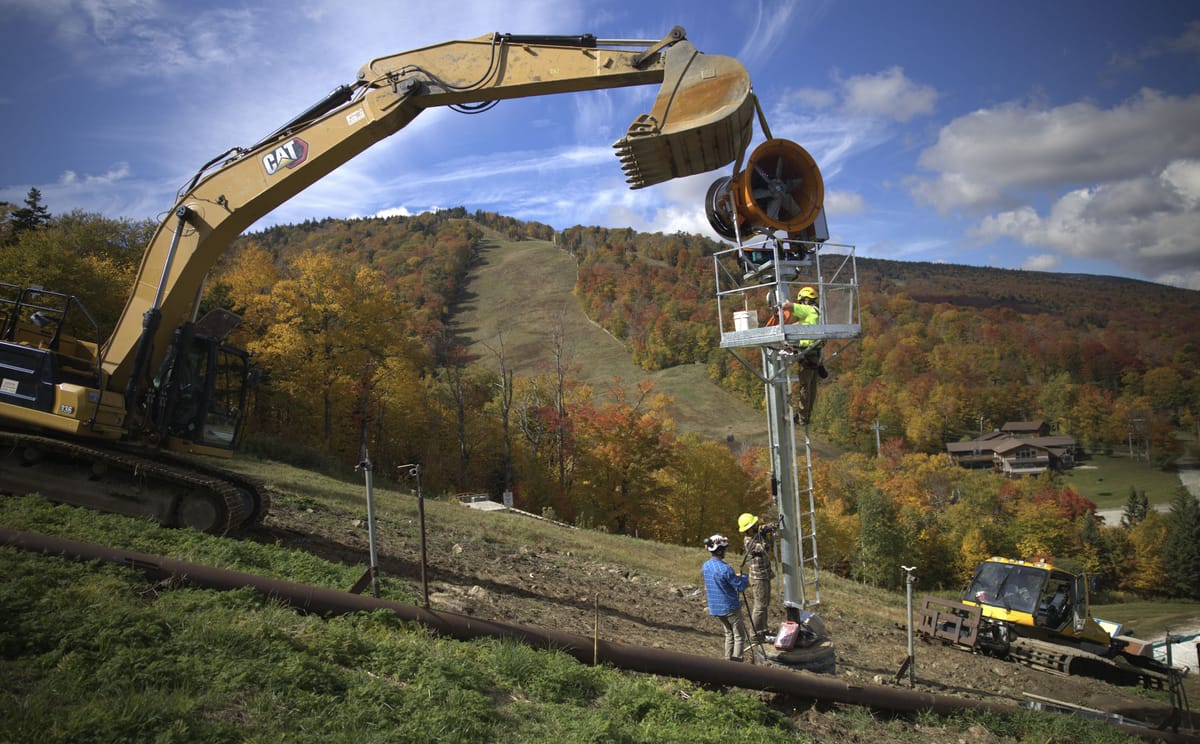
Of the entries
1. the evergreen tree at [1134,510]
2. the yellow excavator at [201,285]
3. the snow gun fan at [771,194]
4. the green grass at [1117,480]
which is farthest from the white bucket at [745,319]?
the green grass at [1117,480]

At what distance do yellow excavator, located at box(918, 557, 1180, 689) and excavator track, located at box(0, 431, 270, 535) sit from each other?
1284cm

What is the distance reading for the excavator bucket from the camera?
28.3 ft

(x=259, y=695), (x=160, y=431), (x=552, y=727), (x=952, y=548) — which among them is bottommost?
(x=952, y=548)

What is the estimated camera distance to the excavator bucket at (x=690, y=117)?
8.62 meters

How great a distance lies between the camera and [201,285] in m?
10.3

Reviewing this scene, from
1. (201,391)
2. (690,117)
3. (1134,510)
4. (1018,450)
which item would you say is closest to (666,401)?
(201,391)

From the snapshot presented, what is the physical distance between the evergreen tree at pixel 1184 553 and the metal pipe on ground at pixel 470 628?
7024 cm

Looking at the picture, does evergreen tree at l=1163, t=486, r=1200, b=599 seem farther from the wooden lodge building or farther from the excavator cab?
the excavator cab

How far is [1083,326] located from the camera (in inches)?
5172

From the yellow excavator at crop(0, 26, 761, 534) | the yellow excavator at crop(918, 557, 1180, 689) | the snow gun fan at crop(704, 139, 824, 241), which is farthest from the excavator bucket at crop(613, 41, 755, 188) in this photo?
the yellow excavator at crop(918, 557, 1180, 689)

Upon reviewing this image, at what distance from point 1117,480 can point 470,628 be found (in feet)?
332

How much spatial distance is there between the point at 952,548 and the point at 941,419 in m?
40.8

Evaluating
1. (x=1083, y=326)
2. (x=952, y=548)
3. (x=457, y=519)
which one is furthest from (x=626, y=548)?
(x=1083, y=326)

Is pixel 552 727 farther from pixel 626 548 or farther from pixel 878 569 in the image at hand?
pixel 878 569
